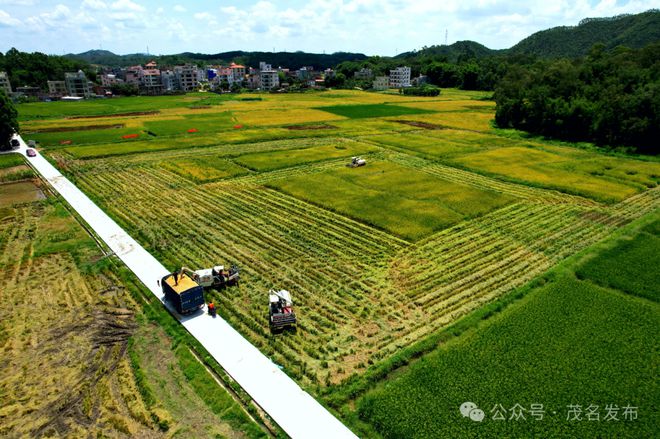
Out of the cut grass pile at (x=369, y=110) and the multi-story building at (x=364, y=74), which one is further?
the multi-story building at (x=364, y=74)

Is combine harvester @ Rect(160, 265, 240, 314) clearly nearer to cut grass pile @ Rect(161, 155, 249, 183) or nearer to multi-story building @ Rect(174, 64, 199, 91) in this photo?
cut grass pile @ Rect(161, 155, 249, 183)

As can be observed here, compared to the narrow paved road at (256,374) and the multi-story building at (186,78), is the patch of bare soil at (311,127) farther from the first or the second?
the multi-story building at (186,78)

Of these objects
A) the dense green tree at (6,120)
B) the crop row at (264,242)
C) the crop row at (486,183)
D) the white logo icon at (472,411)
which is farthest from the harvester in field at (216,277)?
the dense green tree at (6,120)

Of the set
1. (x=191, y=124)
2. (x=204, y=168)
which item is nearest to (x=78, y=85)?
(x=191, y=124)

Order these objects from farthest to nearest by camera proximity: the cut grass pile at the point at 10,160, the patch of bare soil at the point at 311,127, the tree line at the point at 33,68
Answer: the tree line at the point at 33,68 → the patch of bare soil at the point at 311,127 → the cut grass pile at the point at 10,160

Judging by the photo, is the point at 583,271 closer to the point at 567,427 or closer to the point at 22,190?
the point at 567,427

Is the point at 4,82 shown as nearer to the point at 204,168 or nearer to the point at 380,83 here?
the point at 204,168

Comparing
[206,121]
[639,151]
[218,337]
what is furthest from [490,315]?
[206,121]
